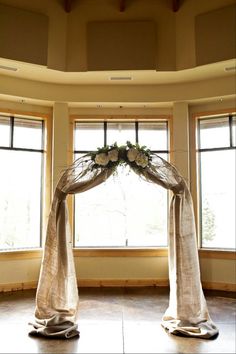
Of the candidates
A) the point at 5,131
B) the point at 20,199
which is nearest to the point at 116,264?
the point at 20,199

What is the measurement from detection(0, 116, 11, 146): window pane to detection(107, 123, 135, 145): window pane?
1.79m

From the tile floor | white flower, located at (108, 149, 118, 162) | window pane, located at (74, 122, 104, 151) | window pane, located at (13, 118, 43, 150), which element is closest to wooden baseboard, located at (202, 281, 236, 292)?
the tile floor

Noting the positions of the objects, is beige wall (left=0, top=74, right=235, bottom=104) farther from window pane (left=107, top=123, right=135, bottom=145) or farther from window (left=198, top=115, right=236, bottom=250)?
window (left=198, top=115, right=236, bottom=250)

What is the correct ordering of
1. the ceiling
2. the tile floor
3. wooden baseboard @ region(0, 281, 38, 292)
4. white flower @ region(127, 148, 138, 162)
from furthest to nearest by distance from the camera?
wooden baseboard @ region(0, 281, 38, 292) → the ceiling → white flower @ region(127, 148, 138, 162) → the tile floor

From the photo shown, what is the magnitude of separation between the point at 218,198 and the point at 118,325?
10.1ft

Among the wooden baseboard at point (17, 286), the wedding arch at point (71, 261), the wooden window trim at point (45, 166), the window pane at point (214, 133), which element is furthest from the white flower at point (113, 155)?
the wooden baseboard at point (17, 286)

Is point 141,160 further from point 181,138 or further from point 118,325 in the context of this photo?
point 181,138

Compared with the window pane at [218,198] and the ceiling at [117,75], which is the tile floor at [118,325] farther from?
the ceiling at [117,75]

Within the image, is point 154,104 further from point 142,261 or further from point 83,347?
point 83,347

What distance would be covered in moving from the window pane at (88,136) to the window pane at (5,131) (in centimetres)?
119

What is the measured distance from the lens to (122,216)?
21.4ft

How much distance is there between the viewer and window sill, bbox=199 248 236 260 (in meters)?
6.00

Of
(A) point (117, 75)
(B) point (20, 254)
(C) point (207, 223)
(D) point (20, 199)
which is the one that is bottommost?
(B) point (20, 254)

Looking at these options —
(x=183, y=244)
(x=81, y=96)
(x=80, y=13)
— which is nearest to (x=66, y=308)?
(x=183, y=244)
